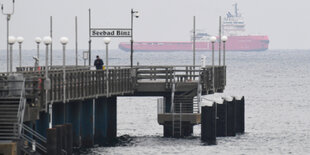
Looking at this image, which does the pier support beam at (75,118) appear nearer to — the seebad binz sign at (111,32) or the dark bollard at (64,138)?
the seebad binz sign at (111,32)

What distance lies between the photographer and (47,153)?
38281 mm

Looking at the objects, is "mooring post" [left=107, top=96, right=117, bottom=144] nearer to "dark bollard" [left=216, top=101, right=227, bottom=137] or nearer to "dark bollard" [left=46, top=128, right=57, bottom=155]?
"dark bollard" [left=216, top=101, right=227, bottom=137]

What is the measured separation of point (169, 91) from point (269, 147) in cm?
654

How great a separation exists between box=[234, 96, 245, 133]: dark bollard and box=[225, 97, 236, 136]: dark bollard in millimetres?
1087

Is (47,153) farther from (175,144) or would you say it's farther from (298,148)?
(298,148)

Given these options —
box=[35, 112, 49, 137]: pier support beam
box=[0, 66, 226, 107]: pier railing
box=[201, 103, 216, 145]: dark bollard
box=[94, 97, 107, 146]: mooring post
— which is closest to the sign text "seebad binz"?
box=[0, 66, 226, 107]: pier railing

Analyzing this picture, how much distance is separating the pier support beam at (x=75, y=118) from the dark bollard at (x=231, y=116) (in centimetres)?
1045

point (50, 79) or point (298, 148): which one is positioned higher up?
point (50, 79)

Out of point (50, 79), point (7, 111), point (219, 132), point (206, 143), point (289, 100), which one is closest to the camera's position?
point (7, 111)

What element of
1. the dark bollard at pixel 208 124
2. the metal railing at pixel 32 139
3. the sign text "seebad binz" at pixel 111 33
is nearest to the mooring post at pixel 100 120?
the sign text "seebad binz" at pixel 111 33

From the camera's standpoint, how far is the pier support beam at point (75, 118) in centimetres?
4866

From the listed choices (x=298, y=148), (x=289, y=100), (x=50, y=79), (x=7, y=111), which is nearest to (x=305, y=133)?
(x=298, y=148)

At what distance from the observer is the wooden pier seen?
129ft

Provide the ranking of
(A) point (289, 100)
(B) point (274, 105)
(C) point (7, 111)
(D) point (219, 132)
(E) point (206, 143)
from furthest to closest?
(A) point (289, 100), (B) point (274, 105), (D) point (219, 132), (E) point (206, 143), (C) point (7, 111)
